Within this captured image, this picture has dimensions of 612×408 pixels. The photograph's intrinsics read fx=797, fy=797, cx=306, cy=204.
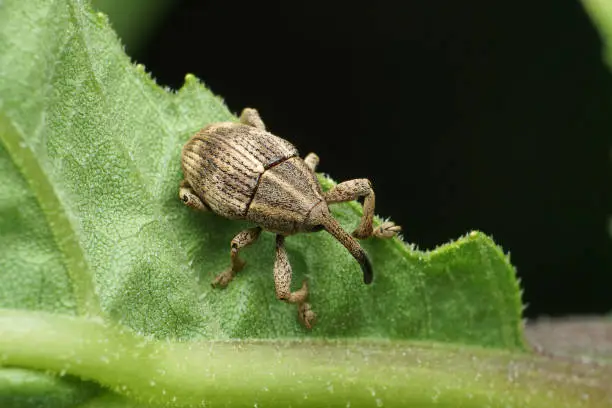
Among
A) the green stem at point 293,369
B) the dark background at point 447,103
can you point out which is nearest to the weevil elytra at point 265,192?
the green stem at point 293,369

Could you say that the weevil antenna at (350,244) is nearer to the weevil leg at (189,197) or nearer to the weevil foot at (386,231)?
the weevil foot at (386,231)

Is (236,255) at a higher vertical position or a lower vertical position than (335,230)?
lower

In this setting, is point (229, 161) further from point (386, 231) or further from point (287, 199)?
point (386, 231)

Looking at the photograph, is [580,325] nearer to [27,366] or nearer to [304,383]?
[304,383]

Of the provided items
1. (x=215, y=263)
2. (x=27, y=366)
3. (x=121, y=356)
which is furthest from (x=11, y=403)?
(x=215, y=263)

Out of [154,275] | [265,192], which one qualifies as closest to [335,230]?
[265,192]

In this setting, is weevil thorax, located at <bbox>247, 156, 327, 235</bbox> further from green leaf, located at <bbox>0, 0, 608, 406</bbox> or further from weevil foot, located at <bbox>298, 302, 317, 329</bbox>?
weevil foot, located at <bbox>298, 302, 317, 329</bbox>

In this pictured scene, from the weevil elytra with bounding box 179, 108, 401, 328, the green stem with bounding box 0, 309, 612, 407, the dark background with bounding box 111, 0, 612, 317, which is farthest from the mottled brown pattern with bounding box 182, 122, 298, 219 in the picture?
the dark background with bounding box 111, 0, 612, 317
